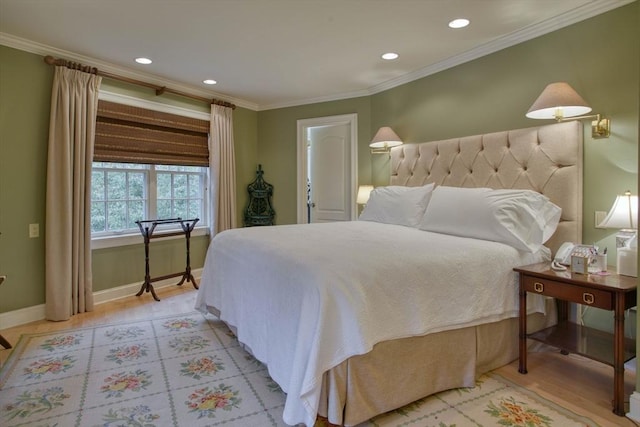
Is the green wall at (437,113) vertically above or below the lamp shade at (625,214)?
above

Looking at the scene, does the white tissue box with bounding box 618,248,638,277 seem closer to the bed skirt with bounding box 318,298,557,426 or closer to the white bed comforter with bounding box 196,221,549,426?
the white bed comforter with bounding box 196,221,549,426

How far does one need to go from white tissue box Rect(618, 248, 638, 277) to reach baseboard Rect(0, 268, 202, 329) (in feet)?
13.7

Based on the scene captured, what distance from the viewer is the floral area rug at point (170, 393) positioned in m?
1.75

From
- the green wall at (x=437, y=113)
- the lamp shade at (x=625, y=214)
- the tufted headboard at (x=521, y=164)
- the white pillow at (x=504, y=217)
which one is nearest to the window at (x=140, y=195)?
the green wall at (x=437, y=113)

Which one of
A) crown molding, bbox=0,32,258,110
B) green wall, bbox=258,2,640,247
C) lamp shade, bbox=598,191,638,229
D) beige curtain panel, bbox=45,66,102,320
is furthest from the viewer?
beige curtain panel, bbox=45,66,102,320

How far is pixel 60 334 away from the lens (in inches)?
111

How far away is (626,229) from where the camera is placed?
2059 mm

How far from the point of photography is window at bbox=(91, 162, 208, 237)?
3707 mm

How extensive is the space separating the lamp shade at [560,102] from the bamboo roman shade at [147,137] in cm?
360

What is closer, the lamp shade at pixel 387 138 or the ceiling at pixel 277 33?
the ceiling at pixel 277 33

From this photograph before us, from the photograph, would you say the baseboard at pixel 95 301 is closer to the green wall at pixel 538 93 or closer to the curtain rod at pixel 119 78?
the curtain rod at pixel 119 78

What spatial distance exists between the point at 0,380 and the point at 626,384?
369 centimetres

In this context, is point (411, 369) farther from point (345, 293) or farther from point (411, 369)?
point (345, 293)

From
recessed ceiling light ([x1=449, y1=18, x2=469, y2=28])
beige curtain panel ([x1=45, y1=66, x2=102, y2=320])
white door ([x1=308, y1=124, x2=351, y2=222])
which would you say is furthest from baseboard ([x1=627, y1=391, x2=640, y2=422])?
beige curtain panel ([x1=45, y1=66, x2=102, y2=320])
